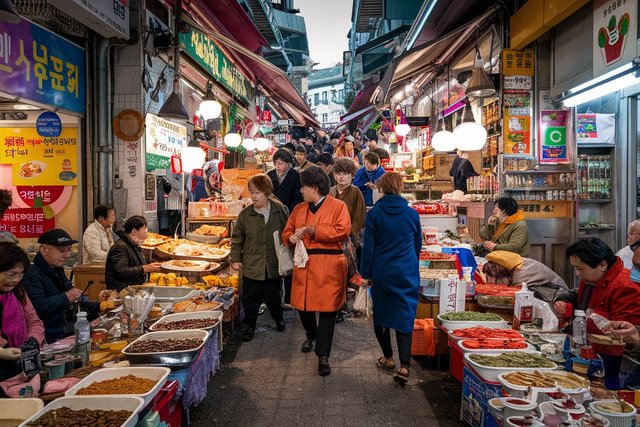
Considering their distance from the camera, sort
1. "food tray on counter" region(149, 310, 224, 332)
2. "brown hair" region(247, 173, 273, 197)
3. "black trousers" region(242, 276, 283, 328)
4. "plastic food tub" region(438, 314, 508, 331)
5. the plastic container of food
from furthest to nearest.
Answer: "black trousers" region(242, 276, 283, 328) < "brown hair" region(247, 173, 273, 197) < "plastic food tub" region(438, 314, 508, 331) < "food tray on counter" region(149, 310, 224, 332) < the plastic container of food

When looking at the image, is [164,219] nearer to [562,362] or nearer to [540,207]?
[540,207]

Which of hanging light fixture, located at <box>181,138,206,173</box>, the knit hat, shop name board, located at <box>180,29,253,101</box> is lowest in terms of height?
the knit hat

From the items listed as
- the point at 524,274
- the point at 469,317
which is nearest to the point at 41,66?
the point at 469,317

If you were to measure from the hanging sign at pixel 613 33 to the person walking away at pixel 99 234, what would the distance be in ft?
22.9

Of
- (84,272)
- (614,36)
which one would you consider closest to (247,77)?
(84,272)

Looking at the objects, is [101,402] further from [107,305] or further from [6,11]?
[6,11]

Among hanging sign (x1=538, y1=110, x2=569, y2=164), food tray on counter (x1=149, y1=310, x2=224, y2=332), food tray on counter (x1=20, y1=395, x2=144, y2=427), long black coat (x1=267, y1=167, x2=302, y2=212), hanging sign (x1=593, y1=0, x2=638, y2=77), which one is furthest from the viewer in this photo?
hanging sign (x1=538, y1=110, x2=569, y2=164)

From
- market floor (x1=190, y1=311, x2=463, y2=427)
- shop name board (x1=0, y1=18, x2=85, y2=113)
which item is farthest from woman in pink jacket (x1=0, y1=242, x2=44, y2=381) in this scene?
shop name board (x1=0, y1=18, x2=85, y2=113)

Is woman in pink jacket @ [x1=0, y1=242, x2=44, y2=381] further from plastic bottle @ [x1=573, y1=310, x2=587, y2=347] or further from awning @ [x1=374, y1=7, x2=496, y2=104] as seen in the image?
awning @ [x1=374, y1=7, x2=496, y2=104]

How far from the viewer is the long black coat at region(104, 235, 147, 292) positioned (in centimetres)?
614

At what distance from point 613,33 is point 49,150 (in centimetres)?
869

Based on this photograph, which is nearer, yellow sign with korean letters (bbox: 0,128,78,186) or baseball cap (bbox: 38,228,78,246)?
baseball cap (bbox: 38,228,78,246)

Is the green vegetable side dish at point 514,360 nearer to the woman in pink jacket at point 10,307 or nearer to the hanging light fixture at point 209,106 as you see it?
the woman in pink jacket at point 10,307

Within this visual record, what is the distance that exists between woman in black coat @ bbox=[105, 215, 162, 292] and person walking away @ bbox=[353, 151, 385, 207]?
4.02 m
